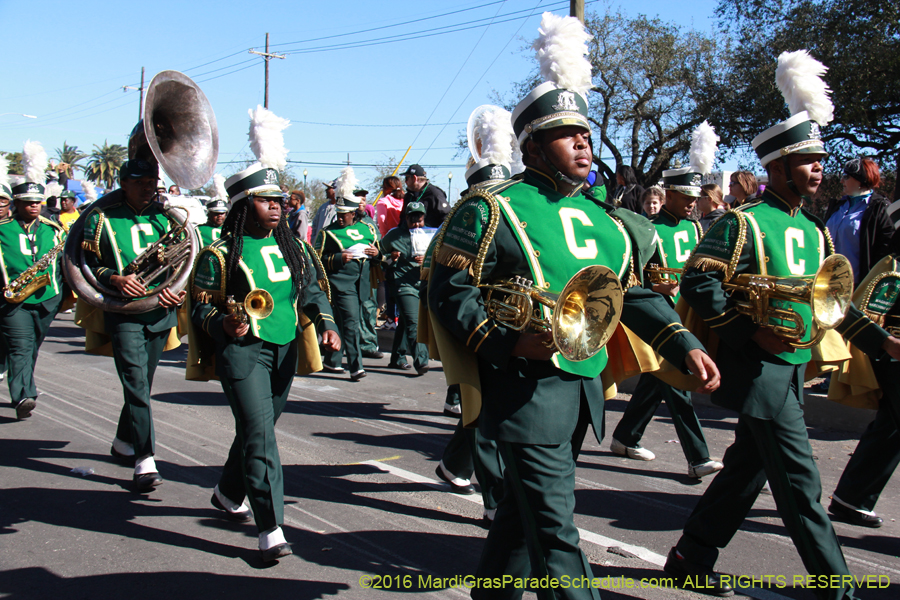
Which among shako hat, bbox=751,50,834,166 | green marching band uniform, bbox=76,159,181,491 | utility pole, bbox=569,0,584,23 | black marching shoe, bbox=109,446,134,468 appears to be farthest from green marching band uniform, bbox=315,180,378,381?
shako hat, bbox=751,50,834,166

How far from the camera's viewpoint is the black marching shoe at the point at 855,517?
467 cm

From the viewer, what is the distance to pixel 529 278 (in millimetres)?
2902

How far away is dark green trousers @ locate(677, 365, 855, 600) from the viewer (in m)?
3.37

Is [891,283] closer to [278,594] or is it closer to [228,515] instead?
[278,594]

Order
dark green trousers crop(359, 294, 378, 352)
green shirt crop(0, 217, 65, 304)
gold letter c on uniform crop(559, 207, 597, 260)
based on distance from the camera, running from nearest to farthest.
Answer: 1. gold letter c on uniform crop(559, 207, 597, 260)
2. green shirt crop(0, 217, 65, 304)
3. dark green trousers crop(359, 294, 378, 352)

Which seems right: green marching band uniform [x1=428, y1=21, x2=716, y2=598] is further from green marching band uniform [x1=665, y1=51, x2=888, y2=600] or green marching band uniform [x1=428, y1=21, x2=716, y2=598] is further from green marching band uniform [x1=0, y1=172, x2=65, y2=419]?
green marching band uniform [x1=0, y1=172, x2=65, y2=419]

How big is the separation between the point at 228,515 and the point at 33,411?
3873 millimetres

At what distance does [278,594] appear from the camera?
149 inches

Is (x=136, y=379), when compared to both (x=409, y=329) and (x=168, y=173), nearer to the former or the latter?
(x=168, y=173)

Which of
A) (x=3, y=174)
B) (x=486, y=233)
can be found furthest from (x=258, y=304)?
(x=3, y=174)

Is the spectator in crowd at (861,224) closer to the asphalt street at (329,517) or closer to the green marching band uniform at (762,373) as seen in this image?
the asphalt street at (329,517)

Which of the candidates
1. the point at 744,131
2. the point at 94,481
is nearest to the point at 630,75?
the point at 744,131

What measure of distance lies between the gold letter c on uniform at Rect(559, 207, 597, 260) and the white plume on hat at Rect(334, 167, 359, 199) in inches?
291

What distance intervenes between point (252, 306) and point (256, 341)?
0.20 metres
